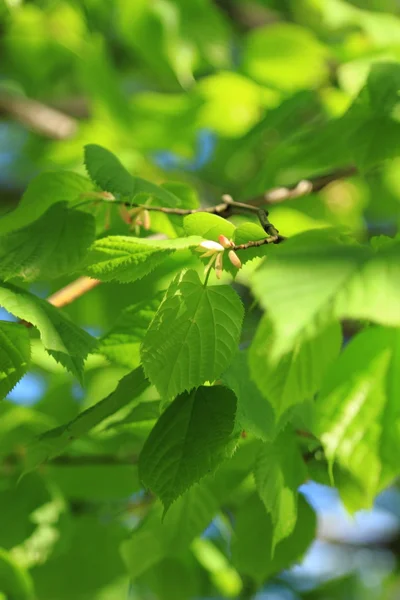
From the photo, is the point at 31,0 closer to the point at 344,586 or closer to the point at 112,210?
the point at 112,210

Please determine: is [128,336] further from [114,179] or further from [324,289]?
[324,289]

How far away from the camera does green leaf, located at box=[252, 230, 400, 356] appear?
595mm

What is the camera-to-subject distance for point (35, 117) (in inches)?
101

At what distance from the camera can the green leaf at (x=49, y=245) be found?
0.94 meters

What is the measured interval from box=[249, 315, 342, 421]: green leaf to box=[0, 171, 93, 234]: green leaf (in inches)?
17.7

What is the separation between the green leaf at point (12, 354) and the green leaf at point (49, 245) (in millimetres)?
66

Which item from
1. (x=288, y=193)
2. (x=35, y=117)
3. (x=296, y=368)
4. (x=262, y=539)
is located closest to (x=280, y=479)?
(x=296, y=368)

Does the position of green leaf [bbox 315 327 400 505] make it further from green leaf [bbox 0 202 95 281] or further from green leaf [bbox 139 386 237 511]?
green leaf [bbox 0 202 95 281]

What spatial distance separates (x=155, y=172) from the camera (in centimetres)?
235

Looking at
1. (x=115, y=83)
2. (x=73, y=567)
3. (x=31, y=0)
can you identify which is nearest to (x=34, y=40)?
(x=31, y=0)

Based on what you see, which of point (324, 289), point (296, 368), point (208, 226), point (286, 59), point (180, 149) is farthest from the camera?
point (180, 149)

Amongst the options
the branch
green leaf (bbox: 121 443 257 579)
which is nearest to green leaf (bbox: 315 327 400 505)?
the branch

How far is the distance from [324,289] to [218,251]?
246 mm

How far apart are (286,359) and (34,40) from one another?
2723 millimetres
